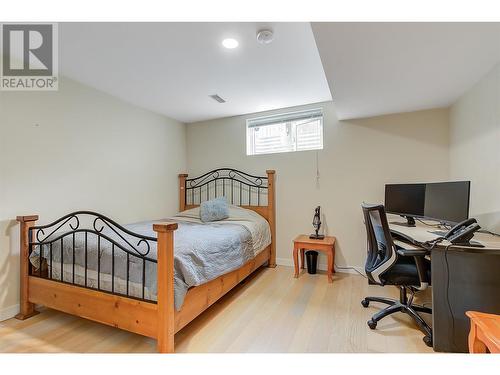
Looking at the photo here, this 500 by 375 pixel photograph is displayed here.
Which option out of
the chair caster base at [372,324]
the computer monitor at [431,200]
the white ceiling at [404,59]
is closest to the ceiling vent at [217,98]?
the white ceiling at [404,59]

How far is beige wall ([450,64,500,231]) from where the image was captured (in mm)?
1888

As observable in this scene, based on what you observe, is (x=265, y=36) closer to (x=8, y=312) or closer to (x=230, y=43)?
(x=230, y=43)

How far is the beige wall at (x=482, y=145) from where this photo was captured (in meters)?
1.89

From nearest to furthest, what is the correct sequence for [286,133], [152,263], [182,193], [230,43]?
[152,263]
[230,43]
[286,133]
[182,193]

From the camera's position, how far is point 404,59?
1.73 m

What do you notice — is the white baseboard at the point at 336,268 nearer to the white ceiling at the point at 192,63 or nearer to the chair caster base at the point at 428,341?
the chair caster base at the point at 428,341

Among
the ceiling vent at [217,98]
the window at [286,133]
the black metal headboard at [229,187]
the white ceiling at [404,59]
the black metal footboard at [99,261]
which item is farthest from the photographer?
the black metal headboard at [229,187]

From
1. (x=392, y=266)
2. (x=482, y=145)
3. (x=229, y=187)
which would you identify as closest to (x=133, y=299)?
(x=392, y=266)

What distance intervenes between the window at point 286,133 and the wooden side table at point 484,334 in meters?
2.56

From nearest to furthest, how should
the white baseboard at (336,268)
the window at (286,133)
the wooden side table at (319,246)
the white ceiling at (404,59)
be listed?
the white ceiling at (404,59), the wooden side table at (319,246), the white baseboard at (336,268), the window at (286,133)

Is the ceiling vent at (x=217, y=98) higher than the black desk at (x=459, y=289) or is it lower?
higher

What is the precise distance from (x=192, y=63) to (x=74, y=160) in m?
1.61

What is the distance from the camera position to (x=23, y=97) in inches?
87.5

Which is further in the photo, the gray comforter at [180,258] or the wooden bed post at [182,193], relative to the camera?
the wooden bed post at [182,193]
